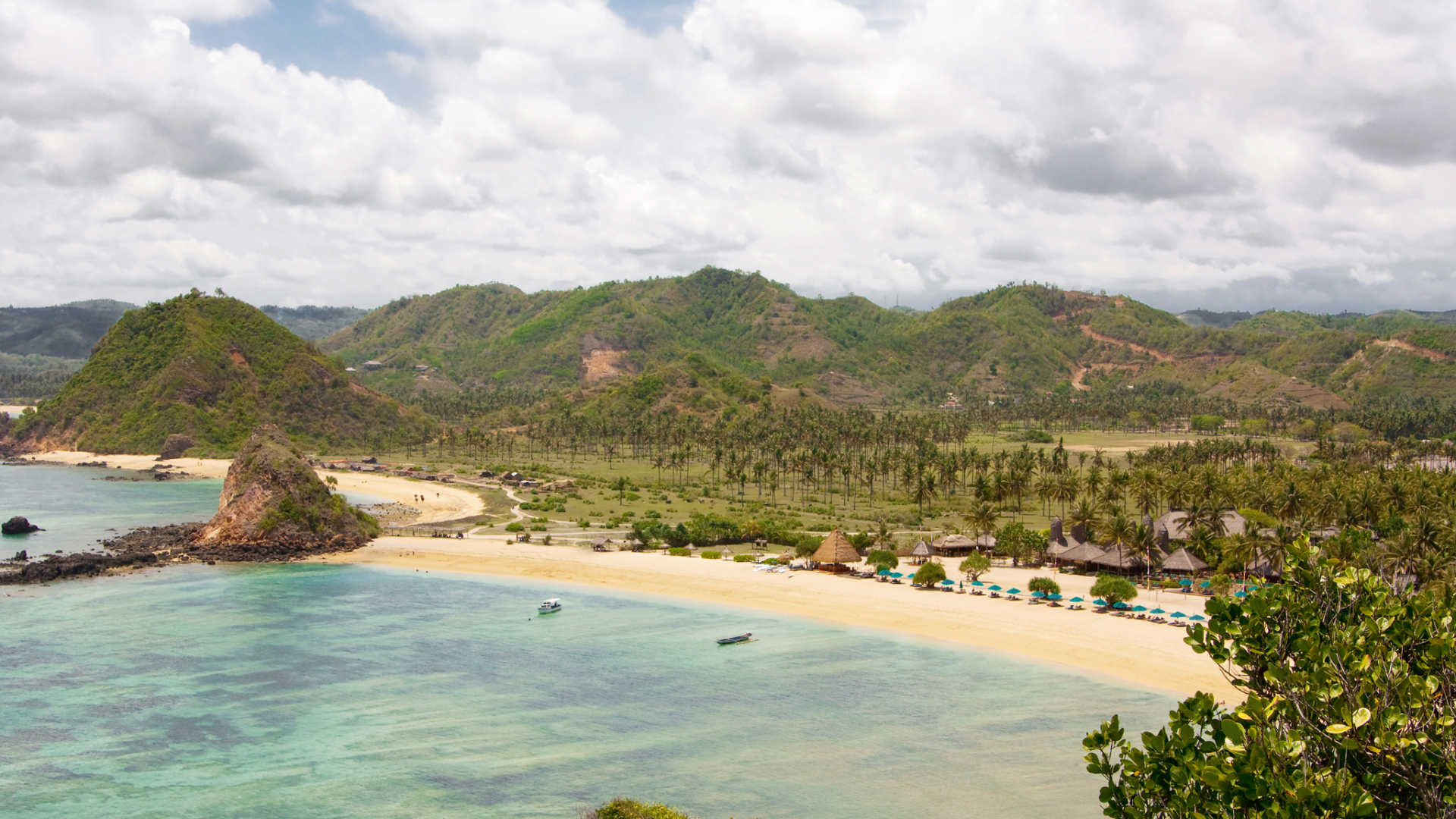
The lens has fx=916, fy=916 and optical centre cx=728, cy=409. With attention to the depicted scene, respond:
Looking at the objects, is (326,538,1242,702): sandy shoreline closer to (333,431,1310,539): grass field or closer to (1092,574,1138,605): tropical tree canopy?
(1092,574,1138,605): tropical tree canopy

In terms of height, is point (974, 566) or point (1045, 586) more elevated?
point (974, 566)

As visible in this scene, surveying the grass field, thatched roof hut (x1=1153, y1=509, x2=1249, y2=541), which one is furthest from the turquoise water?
thatched roof hut (x1=1153, y1=509, x2=1249, y2=541)

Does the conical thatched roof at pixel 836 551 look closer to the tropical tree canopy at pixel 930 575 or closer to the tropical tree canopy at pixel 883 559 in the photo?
the tropical tree canopy at pixel 883 559

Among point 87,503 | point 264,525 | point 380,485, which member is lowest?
point 87,503

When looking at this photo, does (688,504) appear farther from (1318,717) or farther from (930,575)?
(1318,717)

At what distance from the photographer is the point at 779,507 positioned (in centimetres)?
11350

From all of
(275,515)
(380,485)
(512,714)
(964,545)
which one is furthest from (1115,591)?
(380,485)

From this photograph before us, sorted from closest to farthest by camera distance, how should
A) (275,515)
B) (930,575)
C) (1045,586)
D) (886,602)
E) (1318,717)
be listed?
(1318,717)
(1045,586)
(886,602)
(930,575)
(275,515)

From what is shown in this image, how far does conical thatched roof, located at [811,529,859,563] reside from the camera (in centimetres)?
7275

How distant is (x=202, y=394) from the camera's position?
17275cm

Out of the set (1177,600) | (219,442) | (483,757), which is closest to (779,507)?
(1177,600)

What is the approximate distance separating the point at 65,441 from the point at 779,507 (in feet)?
460

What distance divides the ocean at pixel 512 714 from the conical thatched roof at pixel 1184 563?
22746mm

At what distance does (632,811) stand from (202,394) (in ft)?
566
